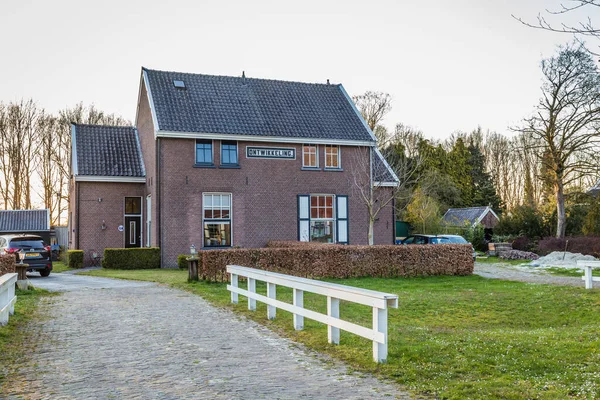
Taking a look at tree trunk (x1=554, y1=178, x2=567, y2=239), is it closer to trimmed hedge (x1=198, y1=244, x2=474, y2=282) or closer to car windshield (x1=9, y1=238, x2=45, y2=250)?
trimmed hedge (x1=198, y1=244, x2=474, y2=282)

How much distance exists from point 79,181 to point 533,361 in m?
24.5

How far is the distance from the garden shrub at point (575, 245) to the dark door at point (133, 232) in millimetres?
19589

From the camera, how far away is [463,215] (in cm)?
4853

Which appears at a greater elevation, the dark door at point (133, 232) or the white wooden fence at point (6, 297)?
the dark door at point (133, 232)

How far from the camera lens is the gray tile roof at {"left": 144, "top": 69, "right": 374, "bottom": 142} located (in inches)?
1069

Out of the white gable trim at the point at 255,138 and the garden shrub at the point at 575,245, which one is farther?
the garden shrub at the point at 575,245

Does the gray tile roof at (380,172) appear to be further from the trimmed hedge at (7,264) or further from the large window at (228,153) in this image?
the trimmed hedge at (7,264)

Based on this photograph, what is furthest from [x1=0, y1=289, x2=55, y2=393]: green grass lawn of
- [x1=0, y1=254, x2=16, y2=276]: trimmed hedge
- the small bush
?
the small bush

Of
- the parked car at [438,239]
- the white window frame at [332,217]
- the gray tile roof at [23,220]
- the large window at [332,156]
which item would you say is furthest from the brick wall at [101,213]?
the parked car at [438,239]

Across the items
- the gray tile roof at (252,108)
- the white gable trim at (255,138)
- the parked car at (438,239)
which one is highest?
the gray tile roof at (252,108)

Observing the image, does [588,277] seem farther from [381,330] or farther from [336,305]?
[381,330]

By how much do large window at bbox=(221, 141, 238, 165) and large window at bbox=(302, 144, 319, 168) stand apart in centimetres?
319

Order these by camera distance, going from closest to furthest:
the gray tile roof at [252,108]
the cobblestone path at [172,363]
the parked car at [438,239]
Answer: the cobblestone path at [172,363] → the parked car at [438,239] → the gray tile roof at [252,108]

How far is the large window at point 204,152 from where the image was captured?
26.7m
